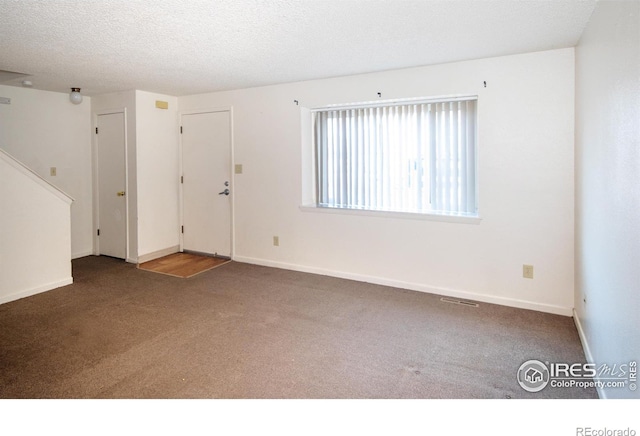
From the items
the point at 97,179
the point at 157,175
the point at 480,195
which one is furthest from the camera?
the point at 97,179

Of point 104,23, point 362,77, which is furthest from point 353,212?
point 104,23

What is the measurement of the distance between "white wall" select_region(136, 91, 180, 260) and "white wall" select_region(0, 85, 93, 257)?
3.55ft

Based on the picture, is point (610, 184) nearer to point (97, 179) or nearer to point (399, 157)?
point (399, 157)

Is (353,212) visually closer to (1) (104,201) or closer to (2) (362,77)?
(2) (362,77)

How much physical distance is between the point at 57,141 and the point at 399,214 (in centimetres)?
465

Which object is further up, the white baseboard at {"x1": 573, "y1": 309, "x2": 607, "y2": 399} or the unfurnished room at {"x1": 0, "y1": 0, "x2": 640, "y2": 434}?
the unfurnished room at {"x1": 0, "y1": 0, "x2": 640, "y2": 434}

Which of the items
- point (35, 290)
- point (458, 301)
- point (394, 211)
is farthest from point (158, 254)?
point (458, 301)

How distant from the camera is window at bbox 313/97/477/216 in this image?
3732mm

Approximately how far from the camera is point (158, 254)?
5.36 metres

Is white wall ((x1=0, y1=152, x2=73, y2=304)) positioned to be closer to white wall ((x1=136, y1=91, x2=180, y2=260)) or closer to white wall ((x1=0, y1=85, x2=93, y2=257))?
white wall ((x1=136, y1=91, x2=180, y2=260))

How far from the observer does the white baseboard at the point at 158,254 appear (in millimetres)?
A: 5121
